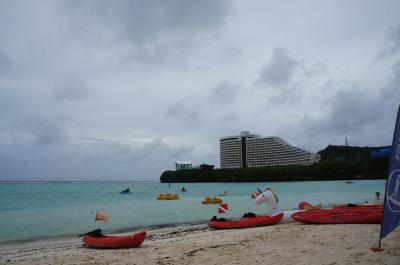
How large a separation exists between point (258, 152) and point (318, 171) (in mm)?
58172

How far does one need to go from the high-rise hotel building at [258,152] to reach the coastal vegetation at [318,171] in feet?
36.6

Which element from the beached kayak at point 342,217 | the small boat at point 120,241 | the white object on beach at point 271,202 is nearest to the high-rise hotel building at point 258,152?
the white object on beach at point 271,202

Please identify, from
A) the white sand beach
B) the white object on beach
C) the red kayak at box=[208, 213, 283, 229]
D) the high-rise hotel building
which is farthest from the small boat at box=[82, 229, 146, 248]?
the high-rise hotel building

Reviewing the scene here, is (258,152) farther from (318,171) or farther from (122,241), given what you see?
(122,241)

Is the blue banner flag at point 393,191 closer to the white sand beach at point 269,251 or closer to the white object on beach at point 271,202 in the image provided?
the white sand beach at point 269,251

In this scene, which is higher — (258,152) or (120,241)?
(258,152)

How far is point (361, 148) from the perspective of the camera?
5167 inches

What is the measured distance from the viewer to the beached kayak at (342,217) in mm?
11656

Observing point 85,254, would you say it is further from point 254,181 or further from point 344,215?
point 254,181

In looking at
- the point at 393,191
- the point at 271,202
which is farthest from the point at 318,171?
the point at 393,191

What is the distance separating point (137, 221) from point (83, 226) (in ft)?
10.0

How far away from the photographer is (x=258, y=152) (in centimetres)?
16500

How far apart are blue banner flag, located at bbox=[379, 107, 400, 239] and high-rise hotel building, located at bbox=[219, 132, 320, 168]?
147998 millimetres

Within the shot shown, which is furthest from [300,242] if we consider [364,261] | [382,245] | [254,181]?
[254,181]
